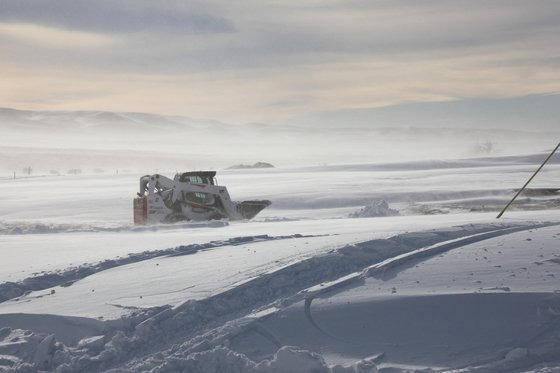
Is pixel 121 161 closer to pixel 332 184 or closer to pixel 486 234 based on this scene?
pixel 332 184

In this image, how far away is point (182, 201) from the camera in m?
22.8

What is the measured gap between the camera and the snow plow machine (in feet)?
74.5

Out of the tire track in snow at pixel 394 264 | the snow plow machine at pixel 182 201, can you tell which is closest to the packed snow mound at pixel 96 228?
the snow plow machine at pixel 182 201

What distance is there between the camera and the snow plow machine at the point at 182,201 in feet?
74.5

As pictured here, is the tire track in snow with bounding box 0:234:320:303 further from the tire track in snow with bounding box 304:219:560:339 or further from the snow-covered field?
the tire track in snow with bounding box 304:219:560:339

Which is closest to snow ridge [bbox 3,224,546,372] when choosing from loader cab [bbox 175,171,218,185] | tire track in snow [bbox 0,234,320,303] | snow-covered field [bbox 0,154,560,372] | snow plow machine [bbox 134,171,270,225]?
snow-covered field [bbox 0,154,560,372]

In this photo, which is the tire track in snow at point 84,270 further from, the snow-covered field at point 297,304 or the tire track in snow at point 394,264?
the tire track in snow at point 394,264

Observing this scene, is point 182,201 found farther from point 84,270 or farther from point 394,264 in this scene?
point 394,264

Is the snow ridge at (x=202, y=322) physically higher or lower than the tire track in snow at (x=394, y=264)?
lower

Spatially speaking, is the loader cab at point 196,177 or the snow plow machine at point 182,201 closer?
the snow plow machine at point 182,201

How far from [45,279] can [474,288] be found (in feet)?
18.9

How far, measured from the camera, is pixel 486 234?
11703mm

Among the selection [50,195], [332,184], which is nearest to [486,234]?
[332,184]

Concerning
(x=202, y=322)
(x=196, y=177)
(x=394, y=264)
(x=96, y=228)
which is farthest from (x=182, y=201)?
(x=202, y=322)
